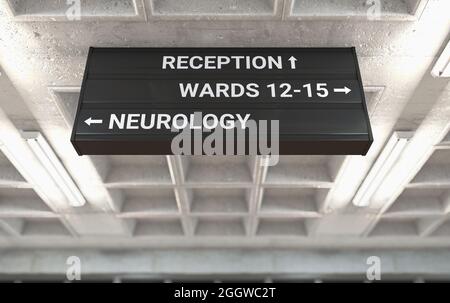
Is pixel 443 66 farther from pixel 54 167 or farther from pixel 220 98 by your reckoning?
pixel 54 167

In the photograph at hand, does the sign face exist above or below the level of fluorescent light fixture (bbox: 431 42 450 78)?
below

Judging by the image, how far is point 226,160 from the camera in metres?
4.73

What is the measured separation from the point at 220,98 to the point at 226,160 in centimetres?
240

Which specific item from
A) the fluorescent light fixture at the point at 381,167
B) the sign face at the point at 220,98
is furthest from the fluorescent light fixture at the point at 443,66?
the fluorescent light fixture at the point at 381,167

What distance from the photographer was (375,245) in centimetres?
622

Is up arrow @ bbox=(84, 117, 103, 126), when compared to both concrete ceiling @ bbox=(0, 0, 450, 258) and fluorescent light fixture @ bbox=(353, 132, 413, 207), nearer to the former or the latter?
concrete ceiling @ bbox=(0, 0, 450, 258)

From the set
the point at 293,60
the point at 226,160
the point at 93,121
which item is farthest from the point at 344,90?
the point at 226,160

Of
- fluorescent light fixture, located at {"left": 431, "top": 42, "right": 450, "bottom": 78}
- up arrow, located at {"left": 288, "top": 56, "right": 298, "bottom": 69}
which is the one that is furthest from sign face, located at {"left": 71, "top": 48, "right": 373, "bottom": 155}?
fluorescent light fixture, located at {"left": 431, "top": 42, "right": 450, "bottom": 78}

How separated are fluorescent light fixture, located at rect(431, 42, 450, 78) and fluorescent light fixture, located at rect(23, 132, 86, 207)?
3.26m

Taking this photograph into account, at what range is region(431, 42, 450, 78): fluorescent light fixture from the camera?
2.86 metres

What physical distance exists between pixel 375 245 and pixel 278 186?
2.30 m

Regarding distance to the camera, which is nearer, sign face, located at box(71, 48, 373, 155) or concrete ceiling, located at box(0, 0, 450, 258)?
sign face, located at box(71, 48, 373, 155)

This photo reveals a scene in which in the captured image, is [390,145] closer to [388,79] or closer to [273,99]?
[388,79]
